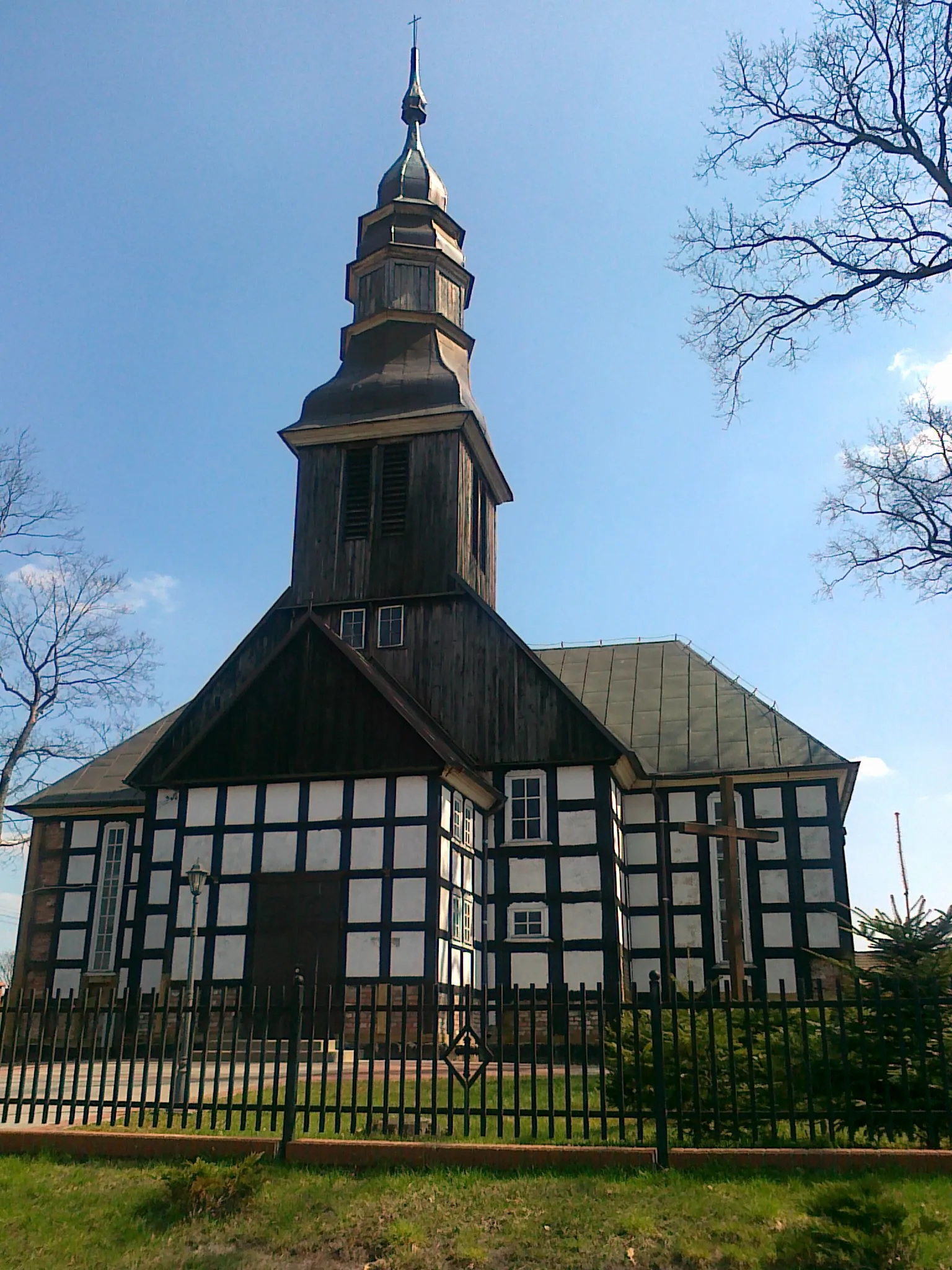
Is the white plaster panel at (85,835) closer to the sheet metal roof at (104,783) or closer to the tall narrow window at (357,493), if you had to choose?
the sheet metal roof at (104,783)

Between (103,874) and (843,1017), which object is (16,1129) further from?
(103,874)

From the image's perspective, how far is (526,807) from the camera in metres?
22.8

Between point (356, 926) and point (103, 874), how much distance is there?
327 inches

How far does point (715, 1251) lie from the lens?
7.17 metres

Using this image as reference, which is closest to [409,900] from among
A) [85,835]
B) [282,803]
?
[282,803]

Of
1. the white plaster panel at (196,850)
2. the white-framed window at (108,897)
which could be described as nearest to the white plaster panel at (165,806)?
the white plaster panel at (196,850)

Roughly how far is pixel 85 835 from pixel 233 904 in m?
6.85

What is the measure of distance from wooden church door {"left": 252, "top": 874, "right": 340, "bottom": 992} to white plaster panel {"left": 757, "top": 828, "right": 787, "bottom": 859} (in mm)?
9275

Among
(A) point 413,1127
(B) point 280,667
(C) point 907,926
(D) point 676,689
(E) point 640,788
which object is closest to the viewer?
(A) point 413,1127

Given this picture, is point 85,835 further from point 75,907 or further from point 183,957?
point 183,957

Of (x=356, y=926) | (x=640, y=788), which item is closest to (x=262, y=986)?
(x=356, y=926)

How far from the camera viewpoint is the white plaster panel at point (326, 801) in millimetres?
20594

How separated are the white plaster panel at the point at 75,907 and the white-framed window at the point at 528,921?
31.9 ft

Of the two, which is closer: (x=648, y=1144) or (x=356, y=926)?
(x=648, y=1144)
